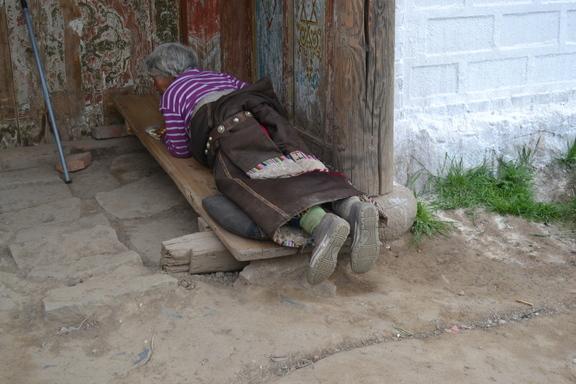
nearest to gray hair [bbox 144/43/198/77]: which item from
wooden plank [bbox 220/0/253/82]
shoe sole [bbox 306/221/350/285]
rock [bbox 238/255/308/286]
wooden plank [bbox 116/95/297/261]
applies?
wooden plank [bbox 116/95/297/261]

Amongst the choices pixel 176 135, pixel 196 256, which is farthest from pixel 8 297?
pixel 176 135

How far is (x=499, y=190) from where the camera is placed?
17.9 feet

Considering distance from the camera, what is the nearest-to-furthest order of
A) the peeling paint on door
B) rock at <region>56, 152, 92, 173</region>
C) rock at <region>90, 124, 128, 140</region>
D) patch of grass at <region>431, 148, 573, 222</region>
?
patch of grass at <region>431, 148, 573, 222</region>, rock at <region>56, 152, 92, 173</region>, the peeling paint on door, rock at <region>90, 124, 128, 140</region>

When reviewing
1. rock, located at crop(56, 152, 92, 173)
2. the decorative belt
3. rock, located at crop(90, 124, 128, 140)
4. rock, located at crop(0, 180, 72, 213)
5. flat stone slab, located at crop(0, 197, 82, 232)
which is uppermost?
the decorative belt

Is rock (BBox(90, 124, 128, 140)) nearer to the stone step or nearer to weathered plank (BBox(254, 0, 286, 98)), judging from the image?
the stone step

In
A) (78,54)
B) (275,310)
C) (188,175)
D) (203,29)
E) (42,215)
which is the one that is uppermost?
(203,29)

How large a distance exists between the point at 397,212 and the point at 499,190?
3.78ft

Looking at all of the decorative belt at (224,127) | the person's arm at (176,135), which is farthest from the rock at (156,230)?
the decorative belt at (224,127)

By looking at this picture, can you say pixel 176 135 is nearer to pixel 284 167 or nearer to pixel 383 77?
pixel 284 167

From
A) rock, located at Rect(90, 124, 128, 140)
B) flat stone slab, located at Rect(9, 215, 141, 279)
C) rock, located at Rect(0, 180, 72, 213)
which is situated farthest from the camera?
rock, located at Rect(90, 124, 128, 140)

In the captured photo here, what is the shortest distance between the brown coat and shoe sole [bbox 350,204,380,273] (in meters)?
0.23

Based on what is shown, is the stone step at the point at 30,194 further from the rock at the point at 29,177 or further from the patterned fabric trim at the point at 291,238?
the patterned fabric trim at the point at 291,238

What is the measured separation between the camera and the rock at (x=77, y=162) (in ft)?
18.8

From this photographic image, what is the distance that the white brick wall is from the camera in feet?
16.7
